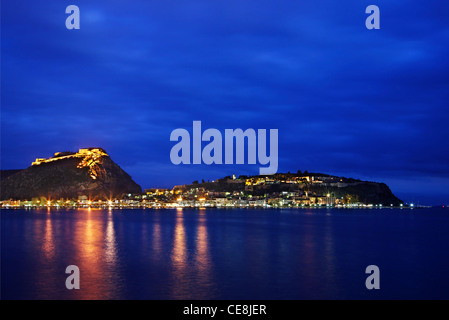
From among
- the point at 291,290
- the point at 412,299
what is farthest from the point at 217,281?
the point at 412,299

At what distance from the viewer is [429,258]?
52375 millimetres

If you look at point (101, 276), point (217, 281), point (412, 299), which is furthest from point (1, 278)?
point (412, 299)

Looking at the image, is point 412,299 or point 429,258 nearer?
point 412,299

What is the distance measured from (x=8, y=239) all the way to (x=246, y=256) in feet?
144
